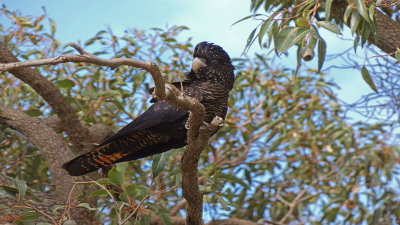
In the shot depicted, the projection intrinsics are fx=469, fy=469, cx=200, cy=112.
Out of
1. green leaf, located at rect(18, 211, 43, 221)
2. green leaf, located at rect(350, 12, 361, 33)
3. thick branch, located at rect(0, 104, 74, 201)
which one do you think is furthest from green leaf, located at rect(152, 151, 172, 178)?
green leaf, located at rect(350, 12, 361, 33)

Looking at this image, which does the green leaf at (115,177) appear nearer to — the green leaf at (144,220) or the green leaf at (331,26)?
the green leaf at (144,220)

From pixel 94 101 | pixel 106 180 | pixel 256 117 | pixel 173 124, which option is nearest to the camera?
pixel 106 180

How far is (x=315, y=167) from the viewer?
5.16 metres

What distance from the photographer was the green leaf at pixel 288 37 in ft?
7.57

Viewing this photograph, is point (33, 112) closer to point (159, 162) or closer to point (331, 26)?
point (159, 162)

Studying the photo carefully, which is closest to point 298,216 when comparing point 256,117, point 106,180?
point 256,117

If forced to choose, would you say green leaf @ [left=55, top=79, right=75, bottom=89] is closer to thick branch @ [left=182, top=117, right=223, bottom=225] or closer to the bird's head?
the bird's head

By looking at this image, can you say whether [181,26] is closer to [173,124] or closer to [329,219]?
[173,124]

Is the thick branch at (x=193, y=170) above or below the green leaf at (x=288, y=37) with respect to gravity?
below

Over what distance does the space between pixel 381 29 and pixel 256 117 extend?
1.99 metres

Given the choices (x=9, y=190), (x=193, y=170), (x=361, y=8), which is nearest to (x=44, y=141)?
(x=9, y=190)

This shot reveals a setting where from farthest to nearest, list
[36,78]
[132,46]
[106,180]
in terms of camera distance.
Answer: [132,46]
[36,78]
[106,180]

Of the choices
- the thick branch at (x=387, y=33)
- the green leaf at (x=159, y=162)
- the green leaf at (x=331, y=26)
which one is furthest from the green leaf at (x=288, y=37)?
the green leaf at (x=159, y=162)

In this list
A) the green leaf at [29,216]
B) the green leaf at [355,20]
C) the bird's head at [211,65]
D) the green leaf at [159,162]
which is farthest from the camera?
the bird's head at [211,65]
